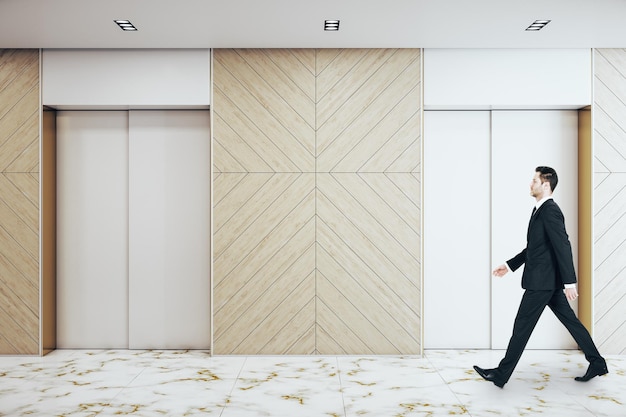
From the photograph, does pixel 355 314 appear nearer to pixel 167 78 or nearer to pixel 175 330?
pixel 175 330

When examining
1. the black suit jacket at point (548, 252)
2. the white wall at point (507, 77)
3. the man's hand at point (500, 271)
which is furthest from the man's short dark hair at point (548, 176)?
the white wall at point (507, 77)

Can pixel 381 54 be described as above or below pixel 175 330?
above

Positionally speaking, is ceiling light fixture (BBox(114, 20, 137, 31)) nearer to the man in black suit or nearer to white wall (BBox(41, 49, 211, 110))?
white wall (BBox(41, 49, 211, 110))

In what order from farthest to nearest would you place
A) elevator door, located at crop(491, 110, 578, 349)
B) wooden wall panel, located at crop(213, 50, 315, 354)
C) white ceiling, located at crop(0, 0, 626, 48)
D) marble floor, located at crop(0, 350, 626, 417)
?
elevator door, located at crop(491, 110, 578, 349)
wooden wall panel, located at crop(213, 50, 315, 354)
white ceiling, located at crop(0, 0, 626, 48)
marble floor, located at crop(0, 350, 626, 417)

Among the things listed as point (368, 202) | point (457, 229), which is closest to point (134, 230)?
point (368, 202)

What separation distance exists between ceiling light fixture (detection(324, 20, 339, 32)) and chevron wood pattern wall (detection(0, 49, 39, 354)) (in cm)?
257

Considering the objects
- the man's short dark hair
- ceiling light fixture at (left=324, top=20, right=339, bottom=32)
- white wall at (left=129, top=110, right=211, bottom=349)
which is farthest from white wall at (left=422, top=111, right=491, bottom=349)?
white wall at (left=129, top=110, right=211, bottom=349)

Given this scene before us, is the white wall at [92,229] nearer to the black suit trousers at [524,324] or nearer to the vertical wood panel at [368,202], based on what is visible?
the vertical wood panel at [368,202]

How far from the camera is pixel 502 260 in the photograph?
532cm

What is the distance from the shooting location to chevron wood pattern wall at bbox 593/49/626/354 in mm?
5051

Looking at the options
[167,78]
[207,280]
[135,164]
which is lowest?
[207,280]

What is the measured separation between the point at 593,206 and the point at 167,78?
386 cm

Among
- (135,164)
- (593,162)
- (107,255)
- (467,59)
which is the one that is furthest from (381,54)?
(107,255)

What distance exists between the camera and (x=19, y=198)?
199 inches
